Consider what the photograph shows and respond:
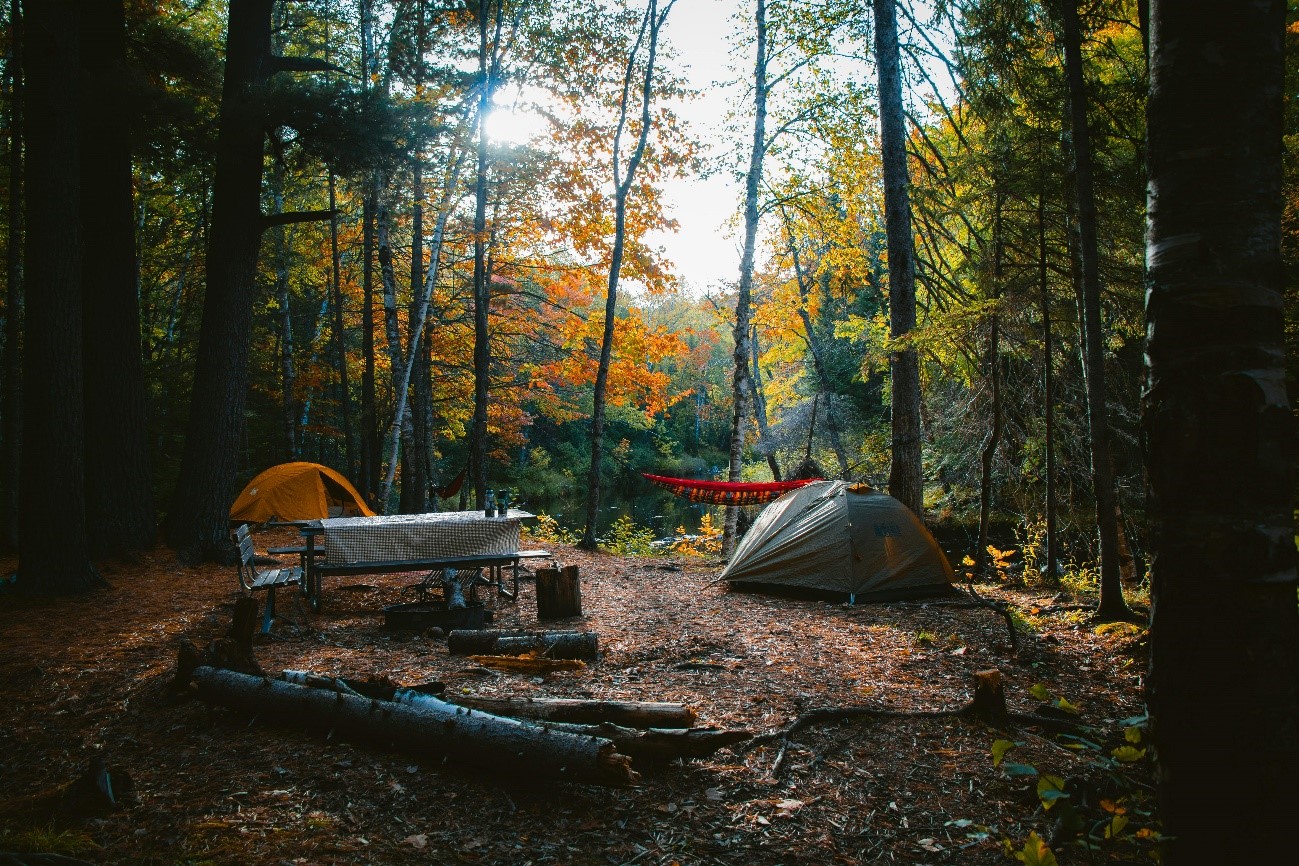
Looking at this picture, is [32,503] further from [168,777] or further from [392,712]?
[392,712]

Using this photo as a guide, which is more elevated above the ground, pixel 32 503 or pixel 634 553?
pixel 32 503

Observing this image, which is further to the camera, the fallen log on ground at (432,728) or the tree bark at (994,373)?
the tree bark at (994,373)

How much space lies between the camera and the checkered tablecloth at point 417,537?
5352 millimetres

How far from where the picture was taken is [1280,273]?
1548 millimetres

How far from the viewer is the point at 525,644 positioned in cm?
446

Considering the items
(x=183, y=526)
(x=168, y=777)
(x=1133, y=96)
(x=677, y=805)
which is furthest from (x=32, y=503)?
(x=1133, y=96)

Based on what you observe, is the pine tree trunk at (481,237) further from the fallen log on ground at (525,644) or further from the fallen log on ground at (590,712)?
the fallen log on ground at (590,712)

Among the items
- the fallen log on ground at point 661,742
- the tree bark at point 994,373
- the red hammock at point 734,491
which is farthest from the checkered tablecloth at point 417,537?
the tree bark at point 994,373

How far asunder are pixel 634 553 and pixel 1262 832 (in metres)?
10.5

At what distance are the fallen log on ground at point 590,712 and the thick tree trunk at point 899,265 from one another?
15.8 feet

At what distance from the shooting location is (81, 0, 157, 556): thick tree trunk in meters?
6.92

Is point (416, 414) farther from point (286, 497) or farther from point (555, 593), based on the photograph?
point (555, 593)

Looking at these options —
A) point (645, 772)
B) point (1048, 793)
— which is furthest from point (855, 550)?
point (1048, 793)

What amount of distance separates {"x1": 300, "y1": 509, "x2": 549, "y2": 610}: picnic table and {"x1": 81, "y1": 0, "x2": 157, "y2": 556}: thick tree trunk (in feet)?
8.52
